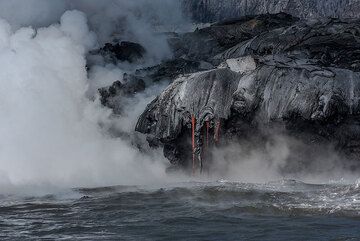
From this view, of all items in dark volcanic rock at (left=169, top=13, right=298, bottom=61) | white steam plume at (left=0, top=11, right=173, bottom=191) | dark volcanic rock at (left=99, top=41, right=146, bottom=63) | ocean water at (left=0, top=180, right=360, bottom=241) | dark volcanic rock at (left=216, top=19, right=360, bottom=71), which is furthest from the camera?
dark volcanic rock at (left=169, top=13, right=298, bottom=61)

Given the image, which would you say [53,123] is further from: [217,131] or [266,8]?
[266,8]

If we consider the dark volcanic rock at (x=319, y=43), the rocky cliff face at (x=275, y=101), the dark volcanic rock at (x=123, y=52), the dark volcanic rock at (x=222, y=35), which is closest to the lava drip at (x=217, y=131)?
the rocky cliff face at (x=275, y=101)

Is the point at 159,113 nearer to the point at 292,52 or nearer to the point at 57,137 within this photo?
the point at 57,137

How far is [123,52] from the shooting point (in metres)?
22.5

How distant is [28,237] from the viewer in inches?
402

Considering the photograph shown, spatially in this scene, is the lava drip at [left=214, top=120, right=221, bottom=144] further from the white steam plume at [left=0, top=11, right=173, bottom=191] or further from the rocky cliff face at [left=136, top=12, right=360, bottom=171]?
the white steam plume at [left=0, top=11, right=173, bottom=191]

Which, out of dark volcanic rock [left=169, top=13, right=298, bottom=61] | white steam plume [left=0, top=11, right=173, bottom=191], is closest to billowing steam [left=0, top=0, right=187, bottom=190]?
white steam plume [left=0, top=11, right=173, bottom=191]

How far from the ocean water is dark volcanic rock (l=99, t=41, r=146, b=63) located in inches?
308

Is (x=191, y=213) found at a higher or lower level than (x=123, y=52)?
lower

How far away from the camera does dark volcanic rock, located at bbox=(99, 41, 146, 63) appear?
22.0 metres

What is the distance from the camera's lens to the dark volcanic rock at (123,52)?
72.1 feet

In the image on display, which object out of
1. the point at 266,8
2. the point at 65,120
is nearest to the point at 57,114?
the point at 65,120

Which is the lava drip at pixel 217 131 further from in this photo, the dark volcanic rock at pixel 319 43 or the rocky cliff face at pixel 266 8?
the rocky cliff face at pixel 266 8

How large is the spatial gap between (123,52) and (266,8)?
6.16 meters
